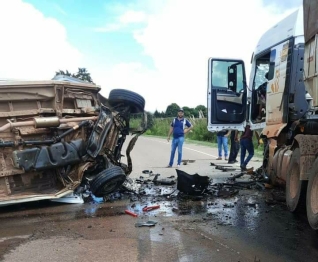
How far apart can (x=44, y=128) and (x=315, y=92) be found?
3954mm

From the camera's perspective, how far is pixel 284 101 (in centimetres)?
630

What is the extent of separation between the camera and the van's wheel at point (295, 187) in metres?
5.04

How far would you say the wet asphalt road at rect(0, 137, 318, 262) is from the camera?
381cm

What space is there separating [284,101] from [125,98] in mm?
2731

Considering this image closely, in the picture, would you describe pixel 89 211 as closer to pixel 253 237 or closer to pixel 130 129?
pixel 130 129

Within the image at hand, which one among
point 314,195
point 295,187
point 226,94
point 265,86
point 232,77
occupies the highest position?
point 232,77

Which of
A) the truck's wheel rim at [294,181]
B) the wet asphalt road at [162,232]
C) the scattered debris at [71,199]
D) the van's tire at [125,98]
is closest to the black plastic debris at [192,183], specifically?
the wet asphalt road at [162,232]

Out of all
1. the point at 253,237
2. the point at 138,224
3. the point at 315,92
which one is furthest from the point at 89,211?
the point at 315,92

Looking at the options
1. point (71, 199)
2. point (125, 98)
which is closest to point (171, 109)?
point (125, 98)

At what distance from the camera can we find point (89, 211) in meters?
5.75

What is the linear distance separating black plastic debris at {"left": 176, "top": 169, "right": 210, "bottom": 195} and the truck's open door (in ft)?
5.94

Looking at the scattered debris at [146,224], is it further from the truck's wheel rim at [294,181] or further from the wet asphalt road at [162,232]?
the truck's wheel rim at [294,181]

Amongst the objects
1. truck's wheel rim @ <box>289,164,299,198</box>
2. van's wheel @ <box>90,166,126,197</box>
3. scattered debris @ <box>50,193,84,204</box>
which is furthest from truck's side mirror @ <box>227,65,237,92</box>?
scattered debris @ <box>50,193,84,204</box>

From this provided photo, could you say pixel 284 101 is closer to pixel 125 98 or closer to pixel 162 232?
pixel 125 98
